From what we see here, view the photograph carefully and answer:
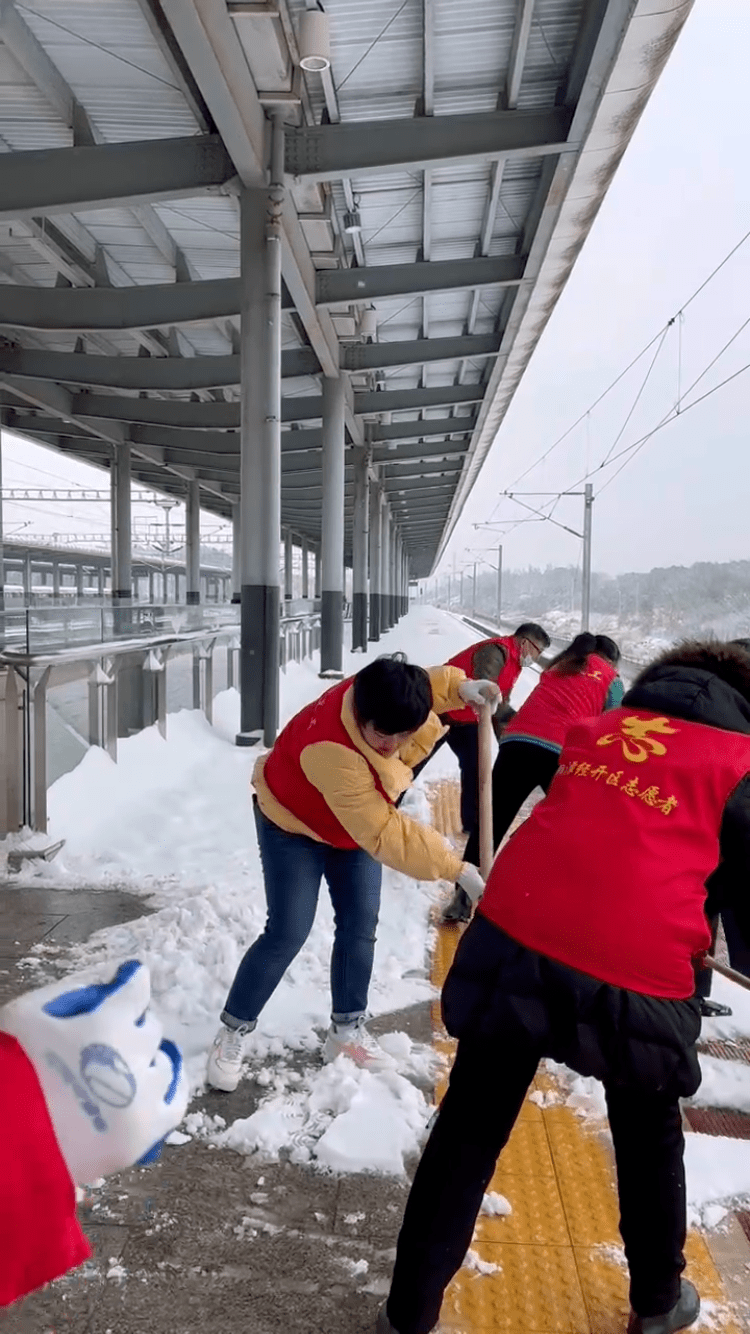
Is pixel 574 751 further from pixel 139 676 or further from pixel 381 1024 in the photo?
pixel 139 676

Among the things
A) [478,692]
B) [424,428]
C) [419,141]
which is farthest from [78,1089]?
[424,428]

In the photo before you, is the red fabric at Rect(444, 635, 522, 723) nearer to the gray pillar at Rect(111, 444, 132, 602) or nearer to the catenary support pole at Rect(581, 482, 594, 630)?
the catenary support pole at Rect(581, 482, 594, 630)

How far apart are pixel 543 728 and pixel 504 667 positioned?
24.5 inches

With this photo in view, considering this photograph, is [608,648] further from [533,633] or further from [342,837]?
[342,837]

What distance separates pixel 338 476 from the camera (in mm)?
16250

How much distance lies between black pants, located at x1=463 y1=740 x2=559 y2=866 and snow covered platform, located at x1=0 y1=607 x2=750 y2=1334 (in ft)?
2.36

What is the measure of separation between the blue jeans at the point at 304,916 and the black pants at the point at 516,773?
5.15 feet

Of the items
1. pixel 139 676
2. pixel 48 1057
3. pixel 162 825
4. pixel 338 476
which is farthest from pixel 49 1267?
pixel 338 476

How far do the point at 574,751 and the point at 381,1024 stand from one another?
1997 millimetres

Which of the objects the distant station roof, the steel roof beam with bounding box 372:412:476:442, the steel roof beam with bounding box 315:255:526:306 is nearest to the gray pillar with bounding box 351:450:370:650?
the steel roof beam with bounding box 372:412:476:442

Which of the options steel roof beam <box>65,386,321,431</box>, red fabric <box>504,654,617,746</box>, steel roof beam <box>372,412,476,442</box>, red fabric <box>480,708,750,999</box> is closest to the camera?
red fabric <box>480,708,750,999</box>

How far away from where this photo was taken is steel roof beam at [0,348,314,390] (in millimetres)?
15766

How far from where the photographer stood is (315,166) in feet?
29.2

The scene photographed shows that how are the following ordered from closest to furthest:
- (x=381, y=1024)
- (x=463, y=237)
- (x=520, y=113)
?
(x=381, y=1024)
(x=520, y=113)
(x=463, y=237)
